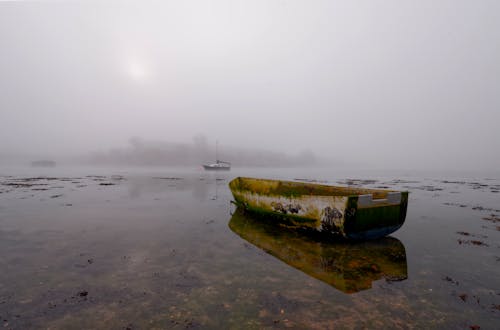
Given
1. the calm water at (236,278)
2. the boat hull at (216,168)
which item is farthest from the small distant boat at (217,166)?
the calm water at (236,278)

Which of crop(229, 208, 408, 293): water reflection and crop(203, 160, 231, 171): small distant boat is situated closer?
crop(229, 208, 408, 293): water reflection

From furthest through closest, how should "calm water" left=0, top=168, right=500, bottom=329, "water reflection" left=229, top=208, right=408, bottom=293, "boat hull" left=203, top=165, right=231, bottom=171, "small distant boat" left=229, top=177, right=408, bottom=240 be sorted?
"boat hull" left=203, top=165, right=231, bottom=171 < "small distant boat" left=229, top=177, right=408, bottom=240 < "water reflection" left=229, top=208, right=408, bottom=293 < "calm water" left=0, top=168, right=500, bottom=329

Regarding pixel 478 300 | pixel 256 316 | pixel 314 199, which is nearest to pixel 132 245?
pixel 256 316

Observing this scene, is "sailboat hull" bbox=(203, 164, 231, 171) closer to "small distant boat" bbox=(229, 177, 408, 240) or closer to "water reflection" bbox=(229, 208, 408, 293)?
"small distant boat" bbox=(229, 177, 408, 240)

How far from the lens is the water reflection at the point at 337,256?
5.68 meters

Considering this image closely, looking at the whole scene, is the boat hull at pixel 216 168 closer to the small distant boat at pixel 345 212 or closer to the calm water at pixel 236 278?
the calm water at pixel 236 278

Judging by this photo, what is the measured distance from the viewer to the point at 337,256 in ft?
Answer: 23.0

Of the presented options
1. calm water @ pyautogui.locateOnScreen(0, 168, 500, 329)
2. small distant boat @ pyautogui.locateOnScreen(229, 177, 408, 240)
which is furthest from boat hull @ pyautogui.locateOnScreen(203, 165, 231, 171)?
small distant boat @ pyautogui.locateOnScreen(229, 177, 408, 240)

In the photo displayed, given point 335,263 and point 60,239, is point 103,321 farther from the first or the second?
point 60,239

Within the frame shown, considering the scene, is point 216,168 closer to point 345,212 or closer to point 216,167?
point 216,167

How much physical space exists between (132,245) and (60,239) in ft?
9.26

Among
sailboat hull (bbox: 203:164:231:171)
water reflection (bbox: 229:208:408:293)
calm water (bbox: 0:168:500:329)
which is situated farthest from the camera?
sailboat hull (bbox: 203:164:231:171)

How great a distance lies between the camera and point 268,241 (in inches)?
337

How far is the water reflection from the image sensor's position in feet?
18.6
